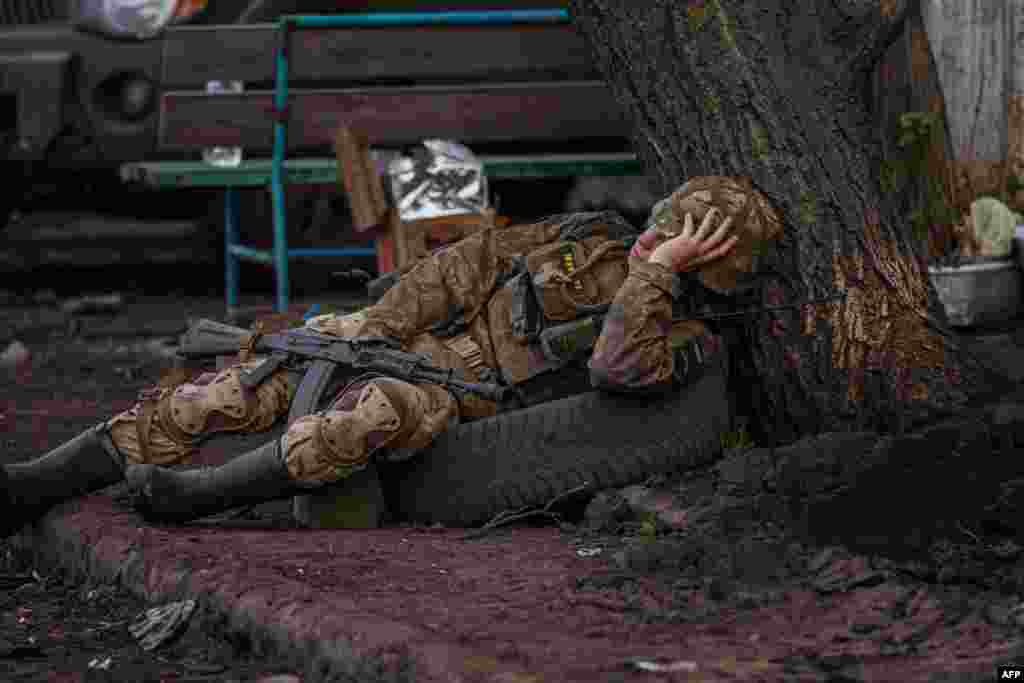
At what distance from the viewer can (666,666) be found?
10.9 feet

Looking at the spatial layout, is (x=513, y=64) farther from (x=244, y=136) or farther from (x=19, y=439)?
(x=19, y=439)

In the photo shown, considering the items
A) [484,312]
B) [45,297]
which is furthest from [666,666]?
[45,297]

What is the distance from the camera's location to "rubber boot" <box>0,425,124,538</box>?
198 inches

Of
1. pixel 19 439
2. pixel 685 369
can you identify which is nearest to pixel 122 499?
pixel 19 439

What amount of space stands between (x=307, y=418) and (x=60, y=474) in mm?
845

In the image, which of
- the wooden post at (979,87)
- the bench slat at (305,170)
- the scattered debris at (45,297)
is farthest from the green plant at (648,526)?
the scattered debris at (45,297)

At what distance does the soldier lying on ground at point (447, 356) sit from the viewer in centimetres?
462

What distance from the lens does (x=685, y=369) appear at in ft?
15.9

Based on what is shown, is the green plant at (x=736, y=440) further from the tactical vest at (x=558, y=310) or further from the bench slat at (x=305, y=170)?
the bench slat at (x=305, y=170)

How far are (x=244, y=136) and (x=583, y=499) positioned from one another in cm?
352

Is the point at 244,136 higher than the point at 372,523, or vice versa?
the point at 244,136

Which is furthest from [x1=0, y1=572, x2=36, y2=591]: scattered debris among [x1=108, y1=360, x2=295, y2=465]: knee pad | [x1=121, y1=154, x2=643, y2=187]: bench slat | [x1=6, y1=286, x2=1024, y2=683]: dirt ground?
[x1=121, y1=154, x2=643, y2=187]: bench slat

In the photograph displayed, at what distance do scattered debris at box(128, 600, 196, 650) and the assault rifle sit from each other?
0.91 meters

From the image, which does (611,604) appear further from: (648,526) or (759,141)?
(759,141)
